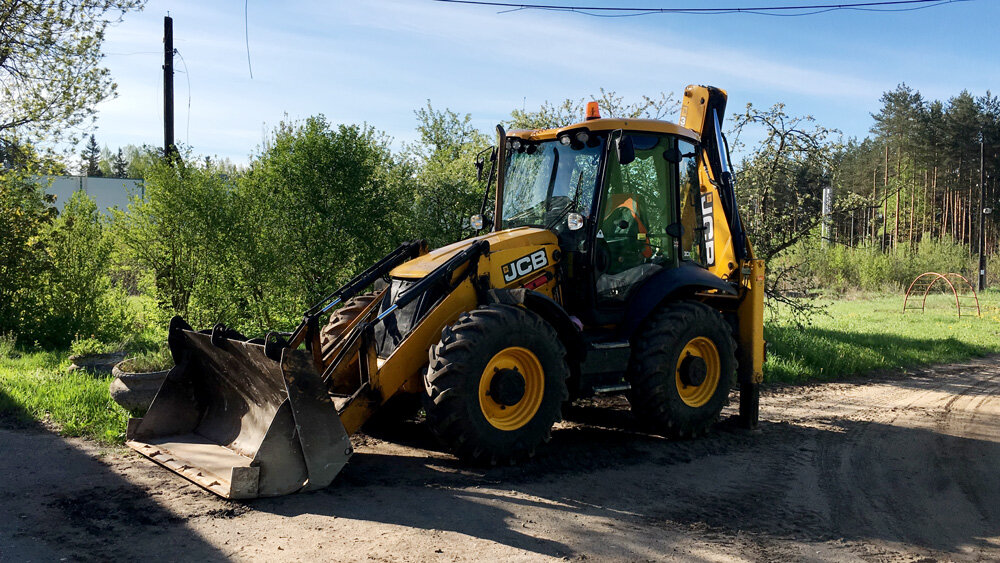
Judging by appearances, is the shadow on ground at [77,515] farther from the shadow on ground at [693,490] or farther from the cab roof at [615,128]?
the cab roof at [615,128]

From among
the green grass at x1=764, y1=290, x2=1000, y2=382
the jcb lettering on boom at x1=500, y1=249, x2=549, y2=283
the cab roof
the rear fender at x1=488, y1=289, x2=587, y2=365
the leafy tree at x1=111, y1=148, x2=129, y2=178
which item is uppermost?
the leafy tree at x1=111, y1=148, x2=129, y2=178

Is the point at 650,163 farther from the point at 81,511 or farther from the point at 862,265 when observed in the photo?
the point at 862,265

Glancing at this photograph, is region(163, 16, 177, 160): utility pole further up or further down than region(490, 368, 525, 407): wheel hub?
further up

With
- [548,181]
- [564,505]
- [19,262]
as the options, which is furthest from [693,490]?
[19,262]

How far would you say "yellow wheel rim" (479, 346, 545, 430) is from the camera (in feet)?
18.4

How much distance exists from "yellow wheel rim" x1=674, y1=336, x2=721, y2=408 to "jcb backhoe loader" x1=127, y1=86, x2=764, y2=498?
0.06 ft

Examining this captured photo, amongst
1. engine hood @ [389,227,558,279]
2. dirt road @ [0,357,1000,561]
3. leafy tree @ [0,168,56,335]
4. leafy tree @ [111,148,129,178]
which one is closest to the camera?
dirt road @ [0,357,1000,561]

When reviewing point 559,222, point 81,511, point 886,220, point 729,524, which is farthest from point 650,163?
point 886,220

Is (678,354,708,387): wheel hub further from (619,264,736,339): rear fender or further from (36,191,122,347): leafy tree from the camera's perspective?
(36,191,122,347): leafy tree

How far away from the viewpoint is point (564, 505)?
197 inches

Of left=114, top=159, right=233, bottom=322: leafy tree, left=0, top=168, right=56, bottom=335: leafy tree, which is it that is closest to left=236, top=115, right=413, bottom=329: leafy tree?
left=114, top=159, right=233, bottom=322: leafy tree

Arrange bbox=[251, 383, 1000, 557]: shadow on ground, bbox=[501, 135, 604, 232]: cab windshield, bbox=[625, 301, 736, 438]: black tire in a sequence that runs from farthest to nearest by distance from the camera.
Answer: bbox=[501, 135, 604, 232]: cab windshield < bbox=[625, 301, 736, 438]: black tire < bbox=[251, 383, 1000, 557]: shadow on ground

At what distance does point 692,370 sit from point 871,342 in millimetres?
8415

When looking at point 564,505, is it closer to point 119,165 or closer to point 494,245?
point 494,245
